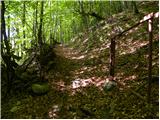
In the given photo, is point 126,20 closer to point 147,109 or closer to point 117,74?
point 117,74

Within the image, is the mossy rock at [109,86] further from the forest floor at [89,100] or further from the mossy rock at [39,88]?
the mossy rock at [39,88]

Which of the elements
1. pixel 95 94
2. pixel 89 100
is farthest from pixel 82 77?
pixel 89 100

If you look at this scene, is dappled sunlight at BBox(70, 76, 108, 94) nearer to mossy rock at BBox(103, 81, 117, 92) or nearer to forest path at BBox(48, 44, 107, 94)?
forest path at BBox(48, 44, 107, 94)

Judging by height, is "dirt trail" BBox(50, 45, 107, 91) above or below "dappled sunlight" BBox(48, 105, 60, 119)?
above

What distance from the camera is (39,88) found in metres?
11.1

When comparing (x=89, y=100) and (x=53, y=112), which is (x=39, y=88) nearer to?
(x=53, y=112)

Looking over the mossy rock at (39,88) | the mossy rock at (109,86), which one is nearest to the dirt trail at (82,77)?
the mossy rock at (109,86)

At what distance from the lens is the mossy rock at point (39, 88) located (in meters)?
11.0

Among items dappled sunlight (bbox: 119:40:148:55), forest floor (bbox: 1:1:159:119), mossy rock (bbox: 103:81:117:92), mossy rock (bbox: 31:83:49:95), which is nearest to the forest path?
forest floor (bbox: 1:1:159:119)

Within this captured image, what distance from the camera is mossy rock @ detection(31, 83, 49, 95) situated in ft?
36.1

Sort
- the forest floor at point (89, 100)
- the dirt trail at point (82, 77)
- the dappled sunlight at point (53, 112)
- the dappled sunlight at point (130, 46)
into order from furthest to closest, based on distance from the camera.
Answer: the dappled sunlight at point (130, 46), the dirt trail at point (82, 77), the dappled sunlight at point (53, 112), the forest floor at point (89, 100)

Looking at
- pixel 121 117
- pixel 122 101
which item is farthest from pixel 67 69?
pixel 121 117

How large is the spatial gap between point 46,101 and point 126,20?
554 inches

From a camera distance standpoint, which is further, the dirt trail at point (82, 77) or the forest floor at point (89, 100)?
the dirt trail at point (82, 77)
